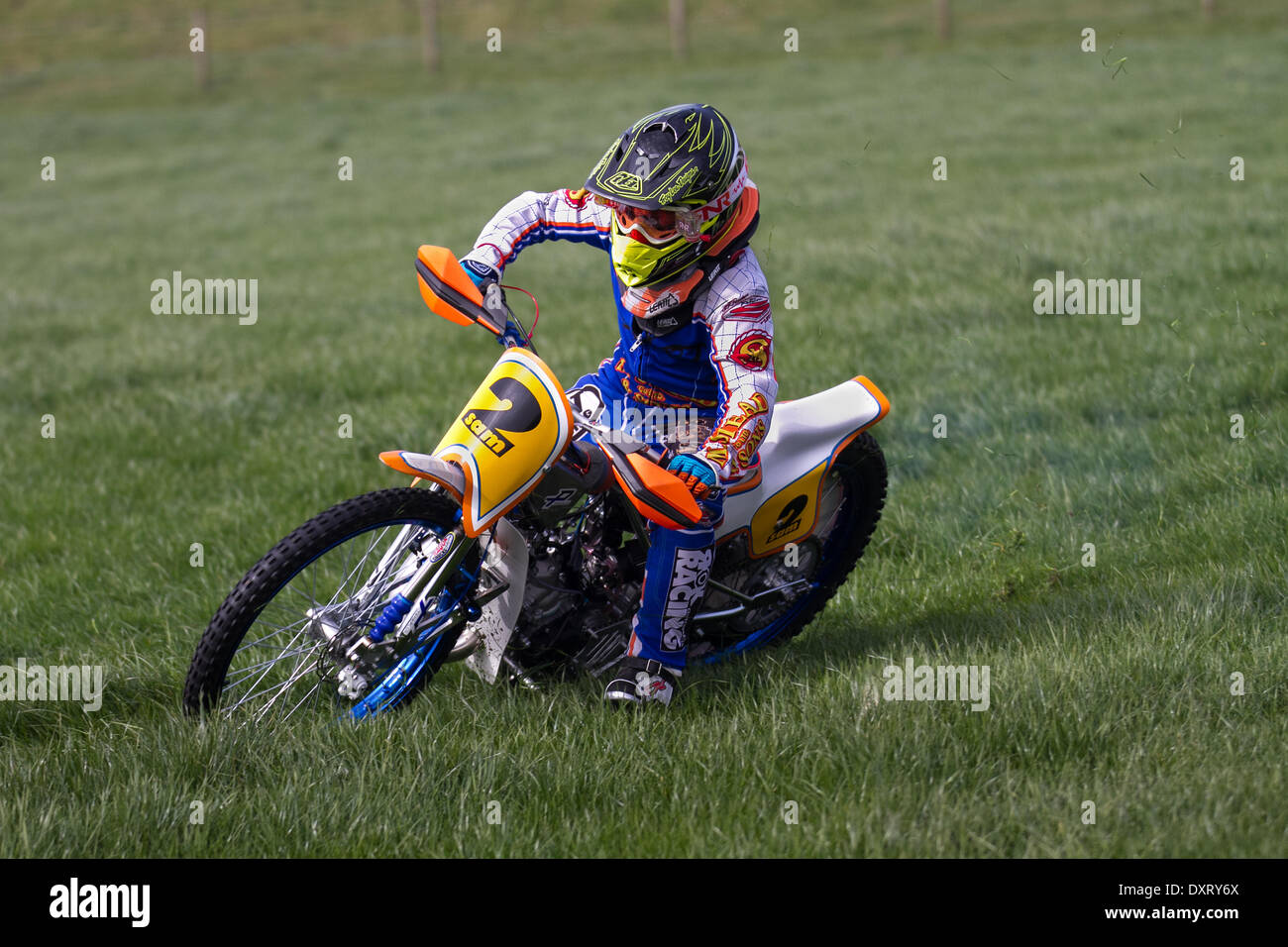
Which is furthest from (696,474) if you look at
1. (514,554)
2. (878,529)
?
(878,529)

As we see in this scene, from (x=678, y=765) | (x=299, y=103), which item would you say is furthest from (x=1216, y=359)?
(x=299, y=103)

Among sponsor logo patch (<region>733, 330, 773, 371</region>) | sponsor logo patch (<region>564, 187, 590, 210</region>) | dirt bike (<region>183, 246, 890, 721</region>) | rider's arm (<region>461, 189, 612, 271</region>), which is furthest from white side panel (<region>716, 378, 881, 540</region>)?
sponsor logo patch (<region>564, 187, 590, 210</region>)

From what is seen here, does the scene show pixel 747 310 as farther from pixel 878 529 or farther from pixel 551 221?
pixel 878 529

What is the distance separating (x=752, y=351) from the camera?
153 inches

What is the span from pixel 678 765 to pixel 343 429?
14.1ft

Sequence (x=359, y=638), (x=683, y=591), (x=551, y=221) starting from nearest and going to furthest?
1. (x=359, y=638)
2. (x=683, y=591)
3. (x=551, y=221)

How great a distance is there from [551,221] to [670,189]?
0.78 meters

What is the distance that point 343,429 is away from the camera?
716 cm

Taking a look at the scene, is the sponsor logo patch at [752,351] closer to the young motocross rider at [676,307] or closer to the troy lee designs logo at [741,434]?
the young motocross rider at [676,307]

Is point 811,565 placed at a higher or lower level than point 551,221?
lower

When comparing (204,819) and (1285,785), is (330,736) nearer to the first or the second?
(204,819)

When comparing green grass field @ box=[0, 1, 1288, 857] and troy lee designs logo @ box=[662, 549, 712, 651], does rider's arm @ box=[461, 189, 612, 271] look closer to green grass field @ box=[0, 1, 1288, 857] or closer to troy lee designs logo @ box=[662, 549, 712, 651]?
troy lee designs logo @ box=[662, 549, 712, 651]

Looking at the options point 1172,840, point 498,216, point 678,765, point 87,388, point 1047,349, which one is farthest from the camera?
point 87,388

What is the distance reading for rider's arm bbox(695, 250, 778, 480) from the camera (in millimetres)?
3781
